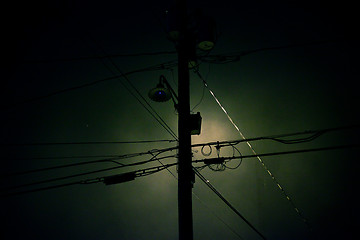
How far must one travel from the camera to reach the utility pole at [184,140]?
5016 millimetres

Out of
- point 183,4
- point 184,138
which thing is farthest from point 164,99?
point 183,4

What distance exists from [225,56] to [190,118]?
8.58 ft

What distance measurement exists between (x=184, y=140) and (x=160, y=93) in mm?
1629

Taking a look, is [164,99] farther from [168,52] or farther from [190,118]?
[168,52]

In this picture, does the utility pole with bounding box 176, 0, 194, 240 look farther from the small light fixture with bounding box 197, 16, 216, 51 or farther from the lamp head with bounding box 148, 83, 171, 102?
the lamp head with bounding box 148, 83, 171, 102

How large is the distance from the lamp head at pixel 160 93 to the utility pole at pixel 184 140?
0.57 m

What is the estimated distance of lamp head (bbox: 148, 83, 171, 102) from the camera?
249 inches

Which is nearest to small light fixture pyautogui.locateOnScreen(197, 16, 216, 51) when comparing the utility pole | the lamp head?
the utility pole

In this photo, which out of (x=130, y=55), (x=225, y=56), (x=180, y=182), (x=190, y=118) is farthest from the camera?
(x=130, y=55)

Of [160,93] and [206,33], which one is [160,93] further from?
[206,33]

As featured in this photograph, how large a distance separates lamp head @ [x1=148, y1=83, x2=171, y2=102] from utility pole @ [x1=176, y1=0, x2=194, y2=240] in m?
0.57

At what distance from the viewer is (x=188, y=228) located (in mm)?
4961

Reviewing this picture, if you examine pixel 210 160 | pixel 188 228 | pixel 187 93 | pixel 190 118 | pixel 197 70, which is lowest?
Result: pixel 188 228

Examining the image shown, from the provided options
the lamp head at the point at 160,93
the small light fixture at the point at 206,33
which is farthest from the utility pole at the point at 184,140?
the lamp head at the point at 160,93
